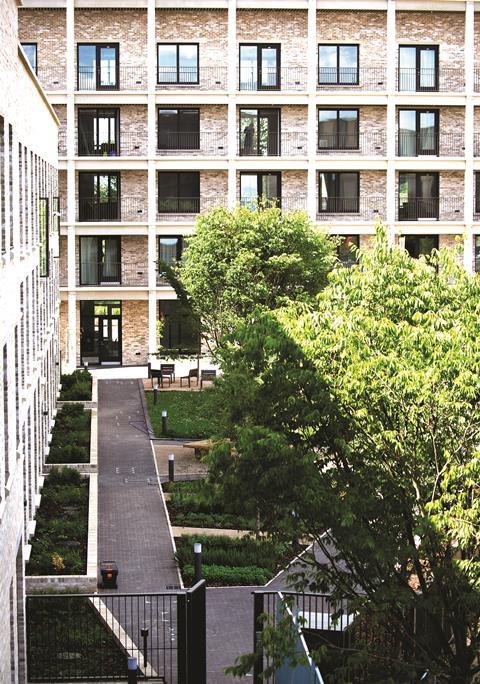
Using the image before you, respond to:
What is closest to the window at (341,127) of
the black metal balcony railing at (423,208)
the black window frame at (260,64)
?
the black window frame at (260,64)

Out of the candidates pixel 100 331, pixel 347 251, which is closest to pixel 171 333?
pixel 100 331

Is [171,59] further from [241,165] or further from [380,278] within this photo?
[380,278]

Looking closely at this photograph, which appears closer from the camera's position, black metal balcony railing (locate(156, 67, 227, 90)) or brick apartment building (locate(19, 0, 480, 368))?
brick apartment building (locate(19, 0, 480, 368))

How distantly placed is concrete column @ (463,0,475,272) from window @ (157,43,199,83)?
12205mm

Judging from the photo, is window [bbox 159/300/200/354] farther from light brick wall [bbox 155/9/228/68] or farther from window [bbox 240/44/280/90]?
light brick wall [bbox 155/9/228/68]

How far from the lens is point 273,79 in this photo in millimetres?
52938

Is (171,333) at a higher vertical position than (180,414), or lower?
higher

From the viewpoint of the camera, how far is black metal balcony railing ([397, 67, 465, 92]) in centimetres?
5375

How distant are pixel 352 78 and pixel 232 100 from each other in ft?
18.7

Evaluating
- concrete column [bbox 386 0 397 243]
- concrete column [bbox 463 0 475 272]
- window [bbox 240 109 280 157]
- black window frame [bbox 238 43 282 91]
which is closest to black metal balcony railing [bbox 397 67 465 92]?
concrete column [bbox 463 0 475 272]

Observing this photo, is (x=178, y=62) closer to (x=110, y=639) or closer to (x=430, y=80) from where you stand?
(x=430, y=80)

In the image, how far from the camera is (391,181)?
53125mm

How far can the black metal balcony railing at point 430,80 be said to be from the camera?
176 feet

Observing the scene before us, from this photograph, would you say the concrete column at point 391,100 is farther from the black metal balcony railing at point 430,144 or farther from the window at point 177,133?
the window at point 177,133
